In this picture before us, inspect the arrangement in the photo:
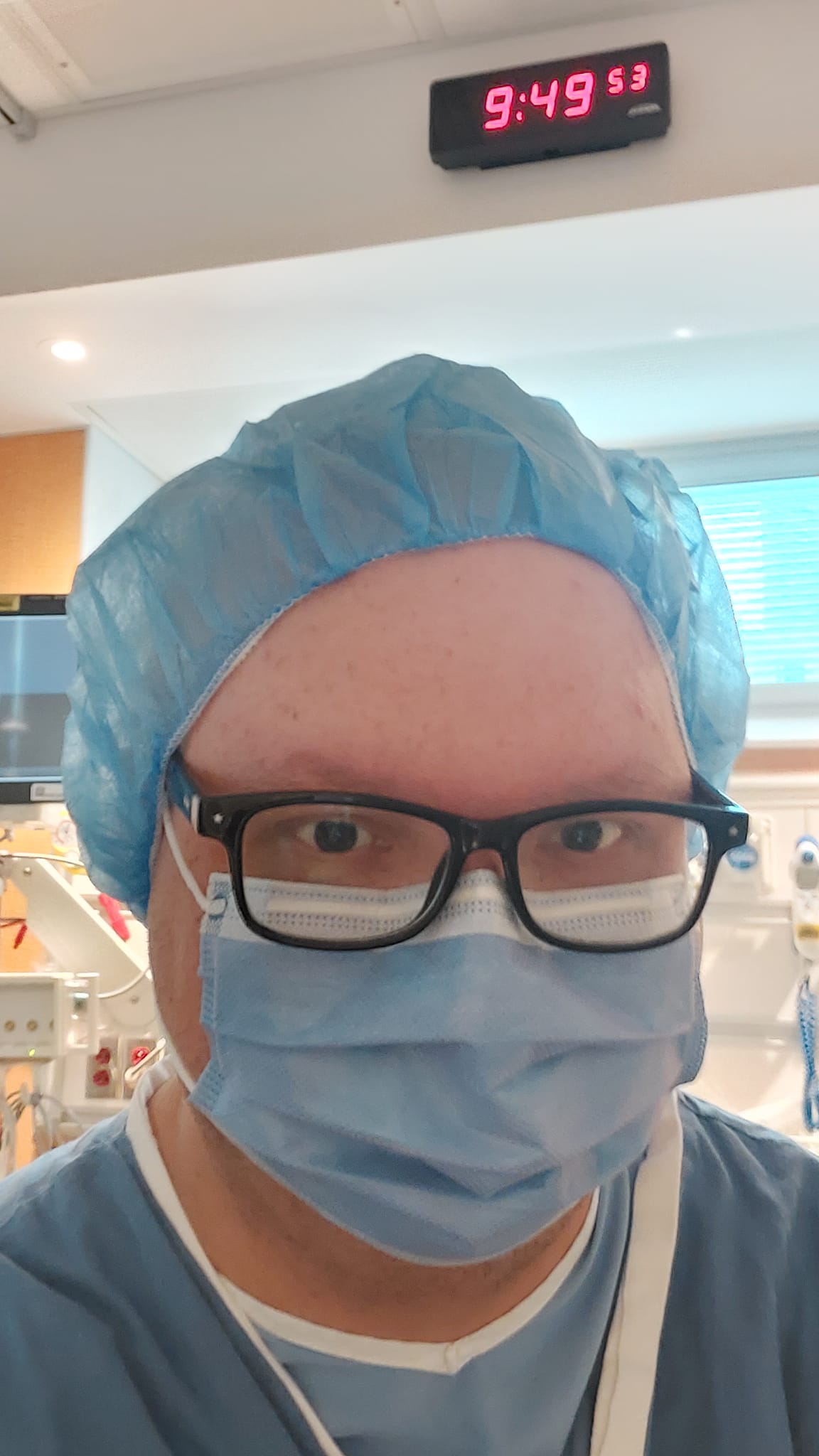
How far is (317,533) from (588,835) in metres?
0.29

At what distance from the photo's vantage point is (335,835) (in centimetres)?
68

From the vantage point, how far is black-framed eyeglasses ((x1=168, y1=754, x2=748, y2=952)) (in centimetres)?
65

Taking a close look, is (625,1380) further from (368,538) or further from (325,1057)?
(368,538)

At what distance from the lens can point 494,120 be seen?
1.56 metres

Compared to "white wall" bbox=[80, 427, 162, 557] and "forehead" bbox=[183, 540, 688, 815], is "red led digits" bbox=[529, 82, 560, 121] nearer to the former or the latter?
"forehead" bbox=[183, 540, 688, 815]

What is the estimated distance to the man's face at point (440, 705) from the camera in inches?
26.2

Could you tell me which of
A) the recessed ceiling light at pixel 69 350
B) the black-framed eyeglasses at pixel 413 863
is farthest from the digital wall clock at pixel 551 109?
the black-framed eyeglasses at pixel 413 863

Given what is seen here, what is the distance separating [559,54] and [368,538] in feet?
4.17

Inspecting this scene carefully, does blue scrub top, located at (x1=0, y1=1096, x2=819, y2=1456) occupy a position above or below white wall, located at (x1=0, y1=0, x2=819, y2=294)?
below

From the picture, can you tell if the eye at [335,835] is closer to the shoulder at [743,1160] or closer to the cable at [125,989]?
the shoulder at [743,1160]

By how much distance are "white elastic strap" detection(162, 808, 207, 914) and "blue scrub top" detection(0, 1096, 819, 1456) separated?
0.22 meters

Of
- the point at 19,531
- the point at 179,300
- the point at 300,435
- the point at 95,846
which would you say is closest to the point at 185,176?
the point at 179,300

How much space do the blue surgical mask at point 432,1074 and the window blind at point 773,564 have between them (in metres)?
1.99

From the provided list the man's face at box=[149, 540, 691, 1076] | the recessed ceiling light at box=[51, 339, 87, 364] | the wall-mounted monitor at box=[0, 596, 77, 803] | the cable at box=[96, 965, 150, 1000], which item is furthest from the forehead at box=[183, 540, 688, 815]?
the recessed ceiling light at box=[51, 339, 87, 364]
